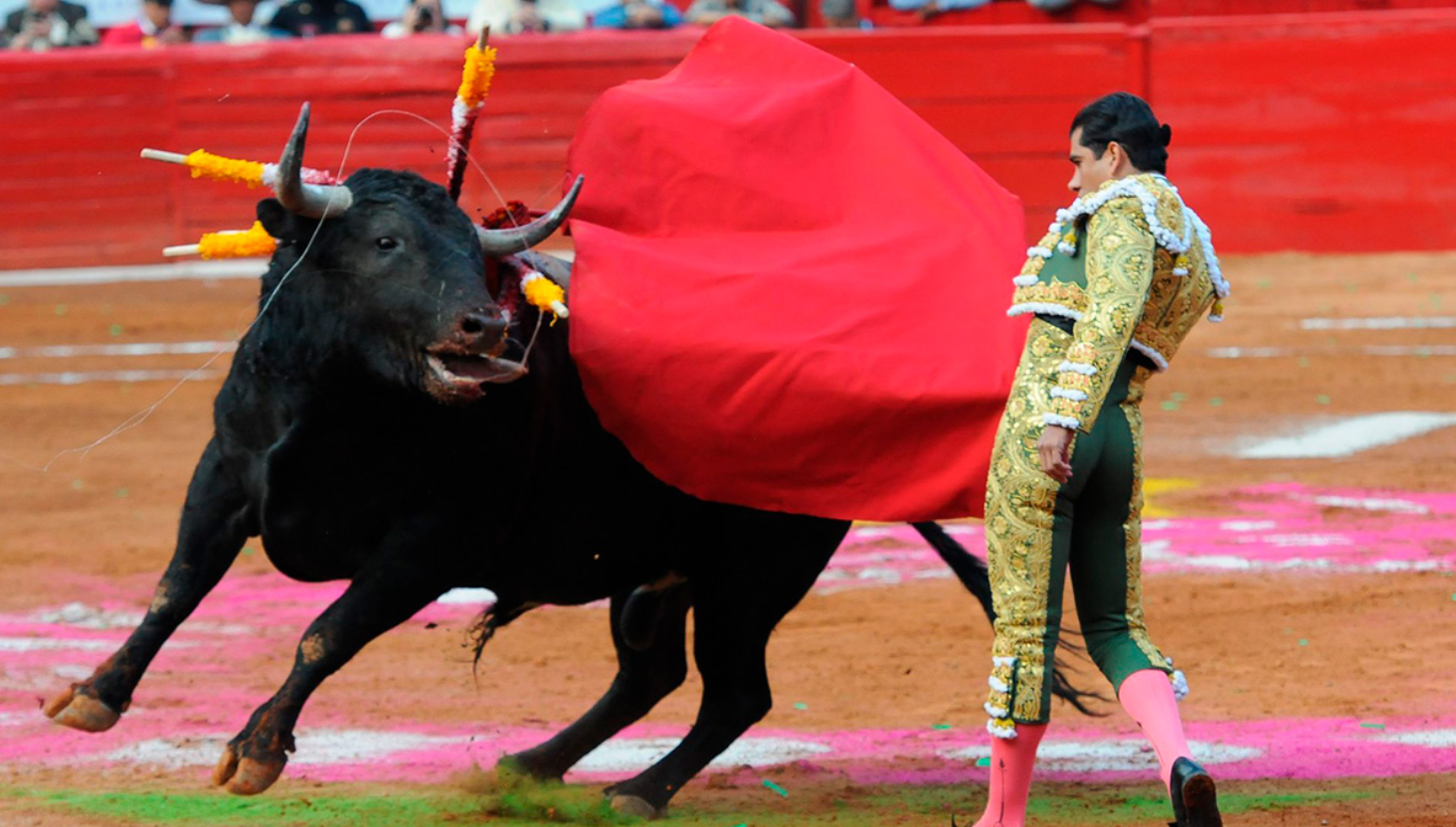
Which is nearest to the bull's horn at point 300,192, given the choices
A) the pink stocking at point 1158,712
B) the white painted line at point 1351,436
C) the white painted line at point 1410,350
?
the pink stocking at point 1158,712

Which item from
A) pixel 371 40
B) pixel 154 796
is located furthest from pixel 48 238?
pixel 154 796

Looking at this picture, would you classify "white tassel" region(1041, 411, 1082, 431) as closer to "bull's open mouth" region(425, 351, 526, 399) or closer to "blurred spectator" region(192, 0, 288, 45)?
"bull's open mouth" region(425, 351, 526, 399)

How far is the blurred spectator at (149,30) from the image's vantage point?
13594 mm

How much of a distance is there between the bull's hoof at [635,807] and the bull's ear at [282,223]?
4.97 feet

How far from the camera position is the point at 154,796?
4.47 m

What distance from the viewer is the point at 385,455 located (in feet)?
13.4

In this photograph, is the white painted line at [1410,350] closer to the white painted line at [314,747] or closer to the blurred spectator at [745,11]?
the blurred spectator at [745,11]

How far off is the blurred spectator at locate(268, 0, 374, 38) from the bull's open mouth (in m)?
10.1

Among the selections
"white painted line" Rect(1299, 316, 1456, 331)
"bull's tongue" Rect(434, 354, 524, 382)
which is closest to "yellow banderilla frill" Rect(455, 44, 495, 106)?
"bull's tongue" Rect(434, 354, 524, 382)

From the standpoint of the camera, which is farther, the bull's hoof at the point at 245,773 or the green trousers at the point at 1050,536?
the bull's hoof at the point at 245,773

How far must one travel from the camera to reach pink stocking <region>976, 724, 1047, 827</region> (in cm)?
361

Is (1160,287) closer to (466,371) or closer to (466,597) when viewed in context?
(466,371)

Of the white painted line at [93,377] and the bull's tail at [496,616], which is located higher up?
the bull's tail at [496,616]

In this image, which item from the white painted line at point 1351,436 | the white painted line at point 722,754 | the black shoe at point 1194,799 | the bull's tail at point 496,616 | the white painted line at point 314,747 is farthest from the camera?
the white painted line at point 1351,436
